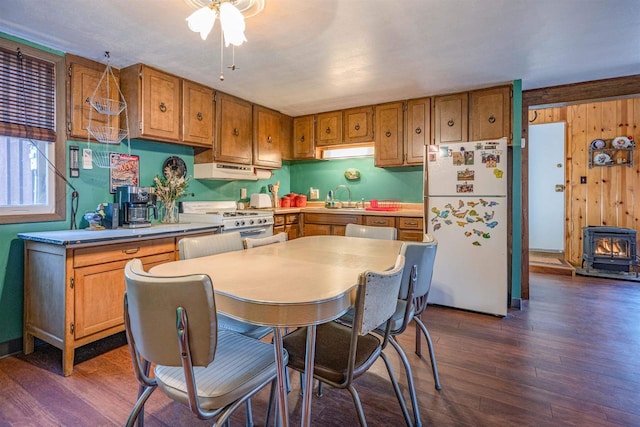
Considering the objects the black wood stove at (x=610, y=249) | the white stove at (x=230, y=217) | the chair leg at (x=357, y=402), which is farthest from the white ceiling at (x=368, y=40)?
the black wood stove at (x=610, y=249)

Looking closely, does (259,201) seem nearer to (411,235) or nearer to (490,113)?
(411,235)

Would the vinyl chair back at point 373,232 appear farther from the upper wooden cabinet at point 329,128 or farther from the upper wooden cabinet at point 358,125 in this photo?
the upper wooden cabinet at point 329,128

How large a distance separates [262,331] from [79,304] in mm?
1406

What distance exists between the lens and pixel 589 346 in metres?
2.50

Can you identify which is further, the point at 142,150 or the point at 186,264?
the point at 142,150

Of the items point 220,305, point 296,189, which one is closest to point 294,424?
point 220,305

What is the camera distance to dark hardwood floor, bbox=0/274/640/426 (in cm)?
171

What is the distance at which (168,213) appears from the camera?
3350 millimetres

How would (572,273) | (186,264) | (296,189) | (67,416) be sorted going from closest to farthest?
(186,264), (67,416), (572,273), (296,189)

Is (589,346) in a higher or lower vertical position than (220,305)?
lower

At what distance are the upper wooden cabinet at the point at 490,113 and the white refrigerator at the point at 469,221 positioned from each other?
476mm

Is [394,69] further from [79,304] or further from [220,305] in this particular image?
[79,304]

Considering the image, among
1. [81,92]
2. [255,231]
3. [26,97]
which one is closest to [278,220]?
[255,231]

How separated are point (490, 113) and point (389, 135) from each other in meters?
1.11
